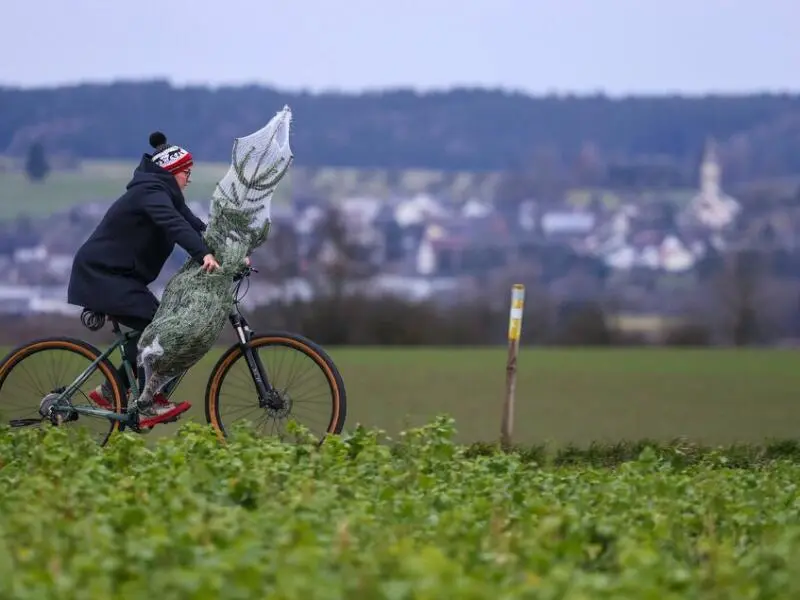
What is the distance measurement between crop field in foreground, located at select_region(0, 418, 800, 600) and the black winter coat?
825mm

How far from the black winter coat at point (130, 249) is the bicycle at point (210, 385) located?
149mm

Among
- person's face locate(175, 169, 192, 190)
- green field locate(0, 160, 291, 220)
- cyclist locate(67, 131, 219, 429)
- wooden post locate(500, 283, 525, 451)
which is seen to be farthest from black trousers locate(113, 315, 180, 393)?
green field locate(0, 160, 291, 220)

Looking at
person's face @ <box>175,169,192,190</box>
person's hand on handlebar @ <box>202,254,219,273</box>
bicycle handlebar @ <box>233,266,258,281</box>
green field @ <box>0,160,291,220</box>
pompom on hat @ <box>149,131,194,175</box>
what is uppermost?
green field @ <box>0,160,291,220</box>

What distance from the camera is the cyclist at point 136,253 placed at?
9898mm

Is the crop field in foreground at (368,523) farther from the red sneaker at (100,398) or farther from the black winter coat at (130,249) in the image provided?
the black winter coat at (130,249)

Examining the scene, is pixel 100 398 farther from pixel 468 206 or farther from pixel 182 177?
pixel 468 206

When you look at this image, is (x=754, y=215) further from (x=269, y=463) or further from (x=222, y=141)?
(x=269, y=463)

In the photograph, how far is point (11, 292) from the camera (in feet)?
260

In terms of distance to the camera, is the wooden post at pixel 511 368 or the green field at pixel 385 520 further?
the wooden post at pixel 511 368

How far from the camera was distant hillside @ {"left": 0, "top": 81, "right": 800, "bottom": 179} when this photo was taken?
9812cm

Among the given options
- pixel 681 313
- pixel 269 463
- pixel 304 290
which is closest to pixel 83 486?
pixel 269 463

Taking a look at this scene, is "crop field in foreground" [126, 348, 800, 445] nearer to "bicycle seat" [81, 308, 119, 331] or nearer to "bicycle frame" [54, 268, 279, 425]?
"bicycle frame" [54, 268, 279, 425]

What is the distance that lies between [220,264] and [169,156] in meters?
0.65

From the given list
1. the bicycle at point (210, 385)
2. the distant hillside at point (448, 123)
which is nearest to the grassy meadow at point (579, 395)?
the bicycle at point (210, 385)
